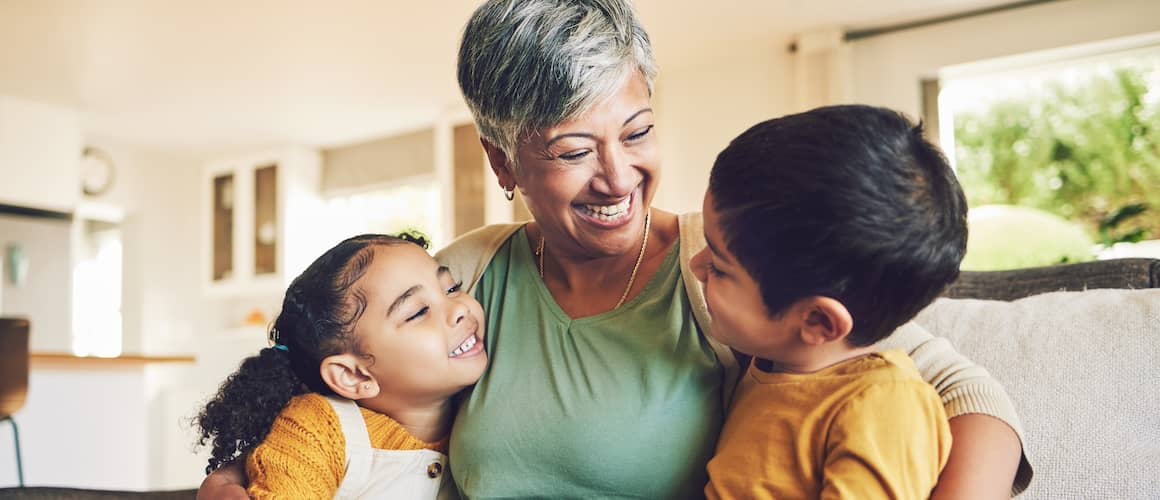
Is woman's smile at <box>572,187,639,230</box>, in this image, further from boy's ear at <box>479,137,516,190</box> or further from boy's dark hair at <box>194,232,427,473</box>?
boy's dark hair at <box>194,232,427,473</box>

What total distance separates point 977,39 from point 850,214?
446cm

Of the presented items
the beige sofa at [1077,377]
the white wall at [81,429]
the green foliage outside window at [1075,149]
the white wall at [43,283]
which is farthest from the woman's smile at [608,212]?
the white wall at [43,283]

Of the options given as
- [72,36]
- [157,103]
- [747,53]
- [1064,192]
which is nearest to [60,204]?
[157,103]

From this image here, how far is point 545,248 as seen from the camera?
1.47 metres

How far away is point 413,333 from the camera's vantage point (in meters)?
1.30

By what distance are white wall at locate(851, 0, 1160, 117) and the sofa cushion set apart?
3624 mm

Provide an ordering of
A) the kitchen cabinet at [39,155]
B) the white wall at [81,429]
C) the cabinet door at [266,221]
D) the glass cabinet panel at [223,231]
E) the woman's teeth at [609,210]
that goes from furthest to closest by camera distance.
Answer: the glass cabinet panel at [223,231], the cabinet door at [266,221], the kitchen cabinet at [39,155], the white wall at [81,429], the woman's teeth at [609,210]

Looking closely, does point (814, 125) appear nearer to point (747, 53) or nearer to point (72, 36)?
point (747, 53)

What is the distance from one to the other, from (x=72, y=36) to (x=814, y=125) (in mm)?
5061

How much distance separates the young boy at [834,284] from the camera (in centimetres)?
92

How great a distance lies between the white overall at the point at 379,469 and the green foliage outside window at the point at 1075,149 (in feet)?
14.7

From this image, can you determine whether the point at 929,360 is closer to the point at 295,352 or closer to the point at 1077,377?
the point at 1077,377

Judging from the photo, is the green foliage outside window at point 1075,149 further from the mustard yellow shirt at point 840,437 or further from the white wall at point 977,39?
the mustard yellow shirt at point 840,437

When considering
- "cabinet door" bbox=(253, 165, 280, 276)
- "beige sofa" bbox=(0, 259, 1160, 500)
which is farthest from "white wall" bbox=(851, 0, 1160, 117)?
"cabinet door" bbox=(253, 165, 280, 276)
